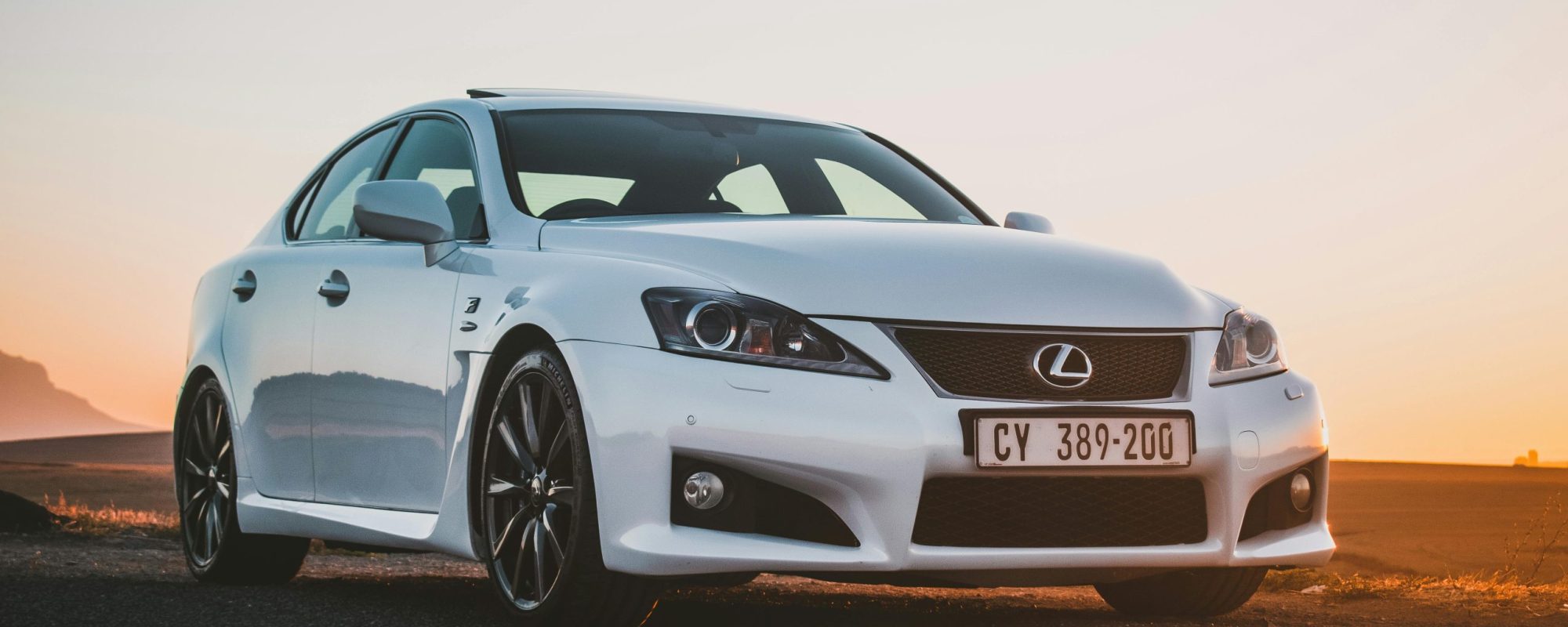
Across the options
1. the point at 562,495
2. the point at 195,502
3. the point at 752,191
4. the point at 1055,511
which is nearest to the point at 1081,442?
the point at 1055,511

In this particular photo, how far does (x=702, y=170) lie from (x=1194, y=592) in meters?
1.97

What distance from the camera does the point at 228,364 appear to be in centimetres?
669

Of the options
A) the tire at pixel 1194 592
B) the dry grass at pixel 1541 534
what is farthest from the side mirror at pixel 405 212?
the dry grass at pixel 1541 534

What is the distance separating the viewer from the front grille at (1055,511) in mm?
4305

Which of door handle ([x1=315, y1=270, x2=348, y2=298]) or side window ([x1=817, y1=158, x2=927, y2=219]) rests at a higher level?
side window ([x1=817, y1=158, x2=927, y2=219])

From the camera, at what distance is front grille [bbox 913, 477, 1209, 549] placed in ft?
14.1

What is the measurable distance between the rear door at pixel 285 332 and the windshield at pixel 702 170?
99cm

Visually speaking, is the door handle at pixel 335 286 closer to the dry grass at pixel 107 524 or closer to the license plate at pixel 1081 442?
the license plate at pixel 1081 442

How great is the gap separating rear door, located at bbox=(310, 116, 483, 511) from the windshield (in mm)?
242

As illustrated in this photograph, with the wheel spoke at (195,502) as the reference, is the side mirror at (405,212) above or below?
above

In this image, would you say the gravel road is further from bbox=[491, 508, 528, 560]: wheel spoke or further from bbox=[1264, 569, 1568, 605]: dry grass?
bbox=[491, 508, 528, 560]: wheel spoke

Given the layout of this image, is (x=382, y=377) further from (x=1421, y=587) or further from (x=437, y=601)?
(x=1421, y=587)

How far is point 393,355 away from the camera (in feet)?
18.0

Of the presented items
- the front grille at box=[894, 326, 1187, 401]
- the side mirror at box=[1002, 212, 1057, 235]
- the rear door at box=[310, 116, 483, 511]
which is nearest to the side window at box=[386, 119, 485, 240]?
the rear door at box=[310, 116, 483, 511]
